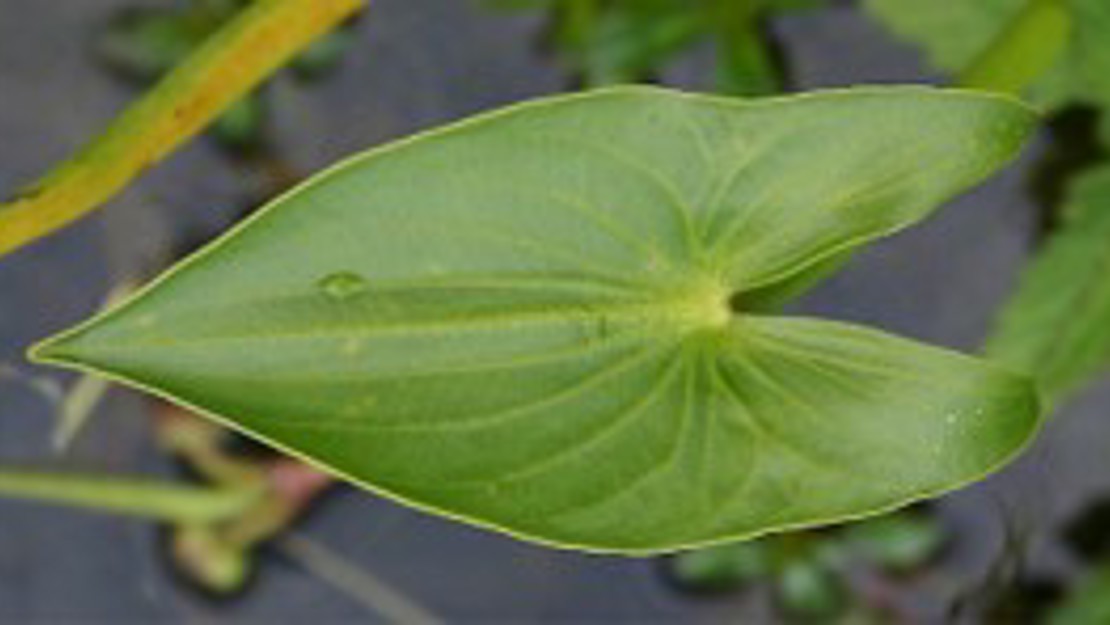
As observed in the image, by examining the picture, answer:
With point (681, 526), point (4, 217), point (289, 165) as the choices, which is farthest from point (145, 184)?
point (681, 526)

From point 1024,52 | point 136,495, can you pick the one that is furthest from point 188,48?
point 1024,52

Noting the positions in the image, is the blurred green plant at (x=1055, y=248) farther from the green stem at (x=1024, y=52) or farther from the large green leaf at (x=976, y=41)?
the green stem at (x=1024, y=52)

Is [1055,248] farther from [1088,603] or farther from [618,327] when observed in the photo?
[618,327]

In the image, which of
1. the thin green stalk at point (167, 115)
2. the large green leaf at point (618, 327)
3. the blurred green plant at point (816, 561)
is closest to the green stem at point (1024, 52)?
the large green leaf at point (618, 327)

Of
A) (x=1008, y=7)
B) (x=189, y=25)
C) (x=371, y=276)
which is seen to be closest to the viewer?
(x=371, y=276)

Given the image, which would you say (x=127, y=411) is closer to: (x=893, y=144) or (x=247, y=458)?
(x=247, y=458)
